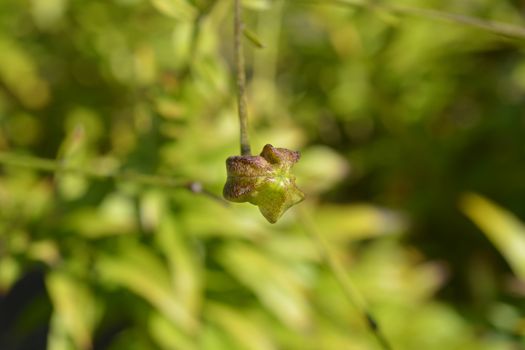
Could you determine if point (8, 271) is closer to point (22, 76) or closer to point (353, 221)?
point (22, 76)

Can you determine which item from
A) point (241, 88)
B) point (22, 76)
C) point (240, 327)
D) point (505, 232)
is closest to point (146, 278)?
point (240, 327)

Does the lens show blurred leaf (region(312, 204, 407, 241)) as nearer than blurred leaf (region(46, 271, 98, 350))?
No

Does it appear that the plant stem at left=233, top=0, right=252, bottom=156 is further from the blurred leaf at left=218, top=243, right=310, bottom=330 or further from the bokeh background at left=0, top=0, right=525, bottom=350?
the blurred leaf at left=218, top=243, right=310, bottom=330

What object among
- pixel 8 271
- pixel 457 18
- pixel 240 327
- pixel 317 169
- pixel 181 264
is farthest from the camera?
pixel 317 169

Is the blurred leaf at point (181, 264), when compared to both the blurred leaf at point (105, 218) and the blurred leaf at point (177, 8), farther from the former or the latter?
the blurred leaf at point (177, 8)

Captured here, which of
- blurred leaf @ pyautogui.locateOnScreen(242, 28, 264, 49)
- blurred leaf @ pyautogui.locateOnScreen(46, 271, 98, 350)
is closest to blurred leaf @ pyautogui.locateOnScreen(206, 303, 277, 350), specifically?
blurred leaf @ pyautogui.locateOnScreen(46, 271, 98, 350)

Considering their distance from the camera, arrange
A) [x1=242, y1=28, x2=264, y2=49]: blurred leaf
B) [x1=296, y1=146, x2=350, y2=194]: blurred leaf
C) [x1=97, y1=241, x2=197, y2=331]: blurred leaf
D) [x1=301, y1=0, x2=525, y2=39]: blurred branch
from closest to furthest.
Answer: [x1=242, y1=28, x2=264, y2=49]: blurred leaf
[x1=301, y1=0, x2=525, y2=39]: blurred branch
[x1=97, y1=241, x2=197, y2=331]: blurred leaf
[x1=296, y1=146, x2=350, y2=194]: blurred leaf
